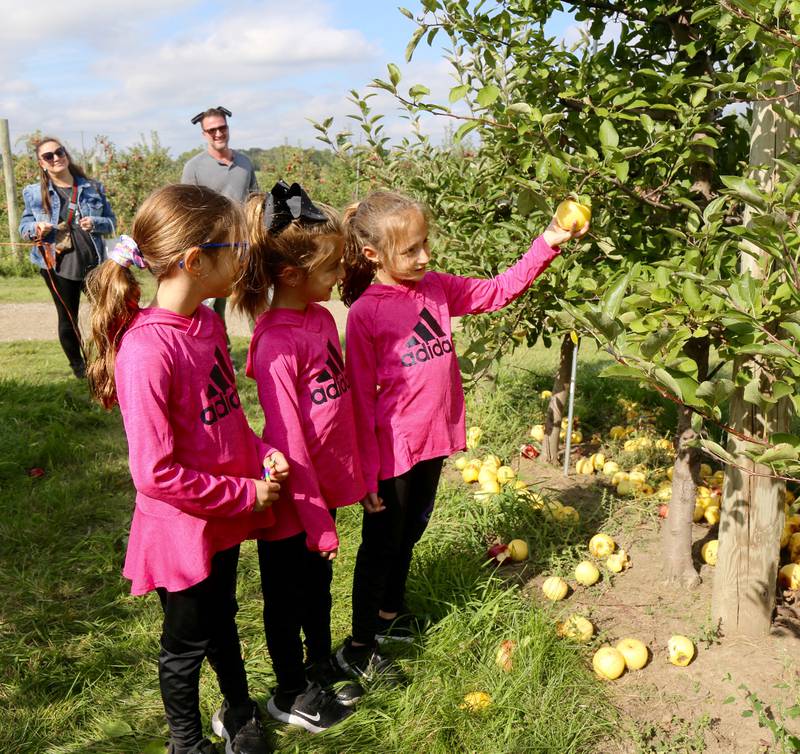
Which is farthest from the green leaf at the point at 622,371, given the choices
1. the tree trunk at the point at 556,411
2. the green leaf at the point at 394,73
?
the tree trunk at the point at 556,411

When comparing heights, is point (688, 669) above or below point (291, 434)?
below

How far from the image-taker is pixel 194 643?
1.84m

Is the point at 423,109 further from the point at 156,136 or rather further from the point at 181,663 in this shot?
the point at 156,136

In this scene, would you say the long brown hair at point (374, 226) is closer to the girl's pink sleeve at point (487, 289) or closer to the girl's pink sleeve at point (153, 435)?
the girl's pink sleeve at point (487, 289)

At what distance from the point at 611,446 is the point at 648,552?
1.02m

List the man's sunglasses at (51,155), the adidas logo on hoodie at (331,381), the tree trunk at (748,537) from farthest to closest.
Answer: the man's sunglasses at (51,155), the tree trunk at (748,537), the adidas logo on hoodie at (331,381)

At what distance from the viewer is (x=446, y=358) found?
7.04 feet

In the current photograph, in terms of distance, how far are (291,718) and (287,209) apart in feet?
4.52

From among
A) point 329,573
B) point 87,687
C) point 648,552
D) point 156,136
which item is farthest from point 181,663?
point 156,136

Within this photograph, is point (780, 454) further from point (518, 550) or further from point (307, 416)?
point (518, 550)

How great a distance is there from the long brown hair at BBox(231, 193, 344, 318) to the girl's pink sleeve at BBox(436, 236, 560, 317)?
0.47 m

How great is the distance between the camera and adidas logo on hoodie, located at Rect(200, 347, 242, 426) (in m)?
1.75

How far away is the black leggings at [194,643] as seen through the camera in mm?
1808

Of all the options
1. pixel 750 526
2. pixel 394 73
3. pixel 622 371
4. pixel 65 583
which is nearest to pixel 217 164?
pixel 65 583
